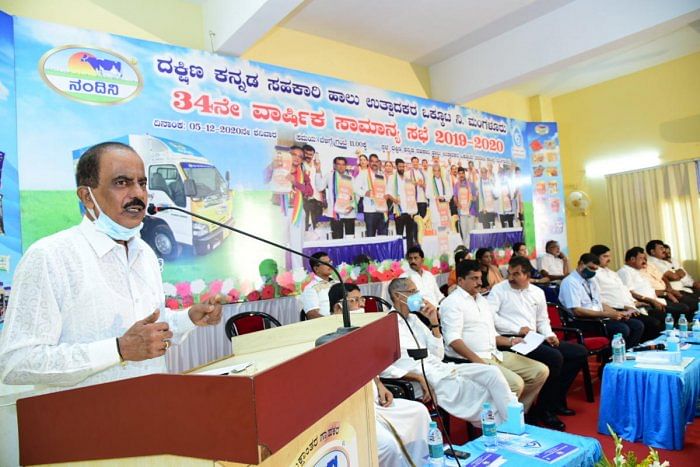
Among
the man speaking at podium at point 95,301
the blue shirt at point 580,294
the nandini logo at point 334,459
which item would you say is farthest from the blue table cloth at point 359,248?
the nandini logo at point 334,459

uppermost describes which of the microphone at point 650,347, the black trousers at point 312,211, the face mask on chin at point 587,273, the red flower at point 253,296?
the black trousers at point 312,211

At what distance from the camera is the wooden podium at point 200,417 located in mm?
643

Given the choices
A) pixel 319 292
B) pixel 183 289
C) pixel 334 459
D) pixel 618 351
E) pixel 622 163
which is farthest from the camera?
pixel 622 163

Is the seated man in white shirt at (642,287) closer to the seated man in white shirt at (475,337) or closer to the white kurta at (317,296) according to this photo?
the seated man in white shirt at (475,337)

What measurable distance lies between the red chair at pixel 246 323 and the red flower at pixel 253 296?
0.26 meters

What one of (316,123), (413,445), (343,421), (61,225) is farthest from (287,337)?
(316,123)

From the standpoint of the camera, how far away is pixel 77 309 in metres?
1.34

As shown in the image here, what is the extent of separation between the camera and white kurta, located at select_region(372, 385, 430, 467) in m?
2.25

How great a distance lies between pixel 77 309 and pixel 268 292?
128 inches

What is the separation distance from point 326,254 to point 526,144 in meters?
4.54

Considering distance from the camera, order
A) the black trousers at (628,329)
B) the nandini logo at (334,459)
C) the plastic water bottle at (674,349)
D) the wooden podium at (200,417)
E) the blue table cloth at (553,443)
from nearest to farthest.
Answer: the wooden podium at (200,417) → the nandini logo at (334,459) → the blue table cloth at (553,443) → the plastic water bottle at (674,349) → the black trousers at (628,329)

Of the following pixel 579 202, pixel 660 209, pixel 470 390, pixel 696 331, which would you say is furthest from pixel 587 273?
pixel 579 202

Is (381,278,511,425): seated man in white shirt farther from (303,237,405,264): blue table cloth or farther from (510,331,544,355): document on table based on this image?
(303,237,405,264): blue table cloth

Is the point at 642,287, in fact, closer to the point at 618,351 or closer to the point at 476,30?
the point at 618,351
